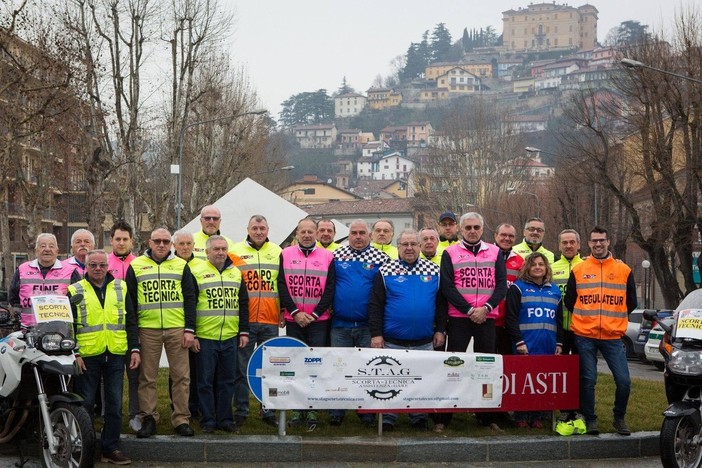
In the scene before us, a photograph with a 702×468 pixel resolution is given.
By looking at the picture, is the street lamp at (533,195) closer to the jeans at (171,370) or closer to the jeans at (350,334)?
the jeans at (350,334)

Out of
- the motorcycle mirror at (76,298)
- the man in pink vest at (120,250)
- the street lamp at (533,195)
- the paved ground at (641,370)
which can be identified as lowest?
the paved ground at (641,370)

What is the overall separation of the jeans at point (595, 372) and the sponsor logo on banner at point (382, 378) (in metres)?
1.93

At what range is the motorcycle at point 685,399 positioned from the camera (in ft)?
27.1

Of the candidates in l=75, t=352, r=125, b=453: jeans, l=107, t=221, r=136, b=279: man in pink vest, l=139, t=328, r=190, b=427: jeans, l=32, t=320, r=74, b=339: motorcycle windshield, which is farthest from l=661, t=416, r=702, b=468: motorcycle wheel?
l=107, t=221, r=136, b=279: man in pink vest

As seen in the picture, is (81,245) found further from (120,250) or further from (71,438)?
(71,438)

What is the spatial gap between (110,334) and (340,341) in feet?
8.32

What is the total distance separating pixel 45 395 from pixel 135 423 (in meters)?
1.51

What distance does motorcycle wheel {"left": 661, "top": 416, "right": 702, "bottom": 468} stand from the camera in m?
8.22

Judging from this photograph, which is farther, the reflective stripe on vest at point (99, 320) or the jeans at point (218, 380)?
the jeans at point (218, 380)

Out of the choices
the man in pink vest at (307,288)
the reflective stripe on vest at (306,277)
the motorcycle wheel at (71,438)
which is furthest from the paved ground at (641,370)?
the motorcycle wheel at (71,438)

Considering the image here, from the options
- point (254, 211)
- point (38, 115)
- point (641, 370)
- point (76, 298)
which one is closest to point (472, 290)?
point (76, 298)

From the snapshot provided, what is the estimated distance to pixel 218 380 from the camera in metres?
10.0

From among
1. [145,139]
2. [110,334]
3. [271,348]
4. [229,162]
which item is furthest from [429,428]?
[229,162]

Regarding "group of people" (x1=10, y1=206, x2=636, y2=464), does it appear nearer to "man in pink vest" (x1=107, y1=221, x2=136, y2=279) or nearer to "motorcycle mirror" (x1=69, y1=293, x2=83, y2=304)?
"man in pink vest" (x1=107, y1=221, x2=136, y2=279)
